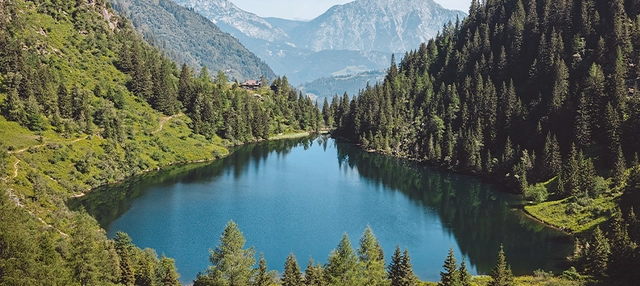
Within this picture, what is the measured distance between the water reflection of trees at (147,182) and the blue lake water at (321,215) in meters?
0.33

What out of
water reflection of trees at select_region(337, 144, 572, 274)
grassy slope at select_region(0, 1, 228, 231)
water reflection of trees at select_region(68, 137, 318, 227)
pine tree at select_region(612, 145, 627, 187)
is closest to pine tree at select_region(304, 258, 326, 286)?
water reflection of trees at select_region(337, 144, 572, 274)

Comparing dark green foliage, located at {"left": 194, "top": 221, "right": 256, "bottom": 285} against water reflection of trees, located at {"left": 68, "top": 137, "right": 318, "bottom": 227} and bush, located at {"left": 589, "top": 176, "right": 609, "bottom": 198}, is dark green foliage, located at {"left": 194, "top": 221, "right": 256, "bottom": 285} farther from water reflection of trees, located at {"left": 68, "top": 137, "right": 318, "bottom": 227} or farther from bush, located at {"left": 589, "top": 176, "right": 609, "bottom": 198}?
bush, located at {"left": 589, "top": 176, "right": 609, "bottom": 198}

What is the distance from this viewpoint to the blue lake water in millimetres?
91750

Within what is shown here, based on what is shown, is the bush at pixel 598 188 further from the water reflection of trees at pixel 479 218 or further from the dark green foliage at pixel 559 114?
the water reflection of trees at pixel 479 218

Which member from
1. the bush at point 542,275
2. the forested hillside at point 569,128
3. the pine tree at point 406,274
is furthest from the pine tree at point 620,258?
the pine tree at point 406,274

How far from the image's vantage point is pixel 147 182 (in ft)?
472

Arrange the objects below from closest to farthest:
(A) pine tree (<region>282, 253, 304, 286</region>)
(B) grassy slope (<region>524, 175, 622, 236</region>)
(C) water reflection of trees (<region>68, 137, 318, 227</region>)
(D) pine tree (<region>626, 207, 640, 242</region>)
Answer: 1. (A) pine tree (<region>282, 253, 304, 286</region>)
2. (D) pine tree (<region>626, 207, 640, 242</region>)
3. (B) grassy slope (<region>524, 175, 622, 236</region>)
4. (C) water reflection of trees (<region>68, 137, 318, 227</region>)

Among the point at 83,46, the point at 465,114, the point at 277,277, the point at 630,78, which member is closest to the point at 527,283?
the point at 277,277

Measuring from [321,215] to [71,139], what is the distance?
234 ft

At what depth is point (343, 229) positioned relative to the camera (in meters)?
106

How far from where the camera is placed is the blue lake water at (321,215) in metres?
91.8

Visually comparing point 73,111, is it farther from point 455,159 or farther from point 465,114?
point 465,114

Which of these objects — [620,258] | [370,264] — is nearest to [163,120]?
[370,264]

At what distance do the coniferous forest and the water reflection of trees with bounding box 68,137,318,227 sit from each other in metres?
4.11
